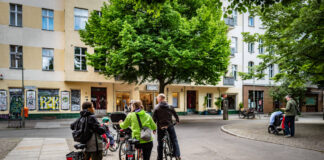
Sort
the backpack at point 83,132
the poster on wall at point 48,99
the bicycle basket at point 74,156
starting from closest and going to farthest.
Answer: the bicycle basket at point 74,156
the backpack at point 83,132
the poster on wall at point 48,99

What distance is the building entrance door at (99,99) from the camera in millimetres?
24500

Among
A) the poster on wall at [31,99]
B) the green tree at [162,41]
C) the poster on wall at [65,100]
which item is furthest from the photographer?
the poster on wall at [65,100]

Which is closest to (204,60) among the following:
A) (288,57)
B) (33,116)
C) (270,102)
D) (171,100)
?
(288,57)

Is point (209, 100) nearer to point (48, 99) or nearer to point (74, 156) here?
point (48, 99)

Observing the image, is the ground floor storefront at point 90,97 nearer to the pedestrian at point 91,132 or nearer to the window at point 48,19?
the window at point 48,19

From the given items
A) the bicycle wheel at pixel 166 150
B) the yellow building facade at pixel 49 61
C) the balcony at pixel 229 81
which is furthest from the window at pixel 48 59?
the balcony at pixel 229 81

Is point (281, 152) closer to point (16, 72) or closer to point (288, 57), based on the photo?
point (288, 57)

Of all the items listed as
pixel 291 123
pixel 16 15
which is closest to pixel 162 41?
pixel 291 123

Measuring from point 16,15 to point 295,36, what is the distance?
22212mm

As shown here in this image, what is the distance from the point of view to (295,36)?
37.7 feet

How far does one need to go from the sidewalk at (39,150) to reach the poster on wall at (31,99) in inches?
507

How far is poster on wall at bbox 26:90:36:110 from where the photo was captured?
21.5 metres

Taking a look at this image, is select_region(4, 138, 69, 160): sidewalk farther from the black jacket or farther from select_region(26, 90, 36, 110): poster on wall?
select_region(26, 90, 36, 110): poster on wall

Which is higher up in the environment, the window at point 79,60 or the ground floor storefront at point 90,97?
the window at point 79,60
